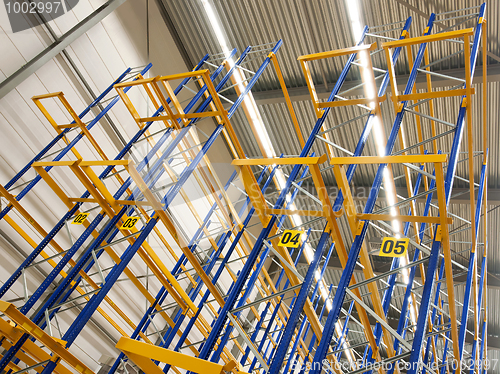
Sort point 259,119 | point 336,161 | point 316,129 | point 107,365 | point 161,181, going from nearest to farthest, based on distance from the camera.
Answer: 1. point 336,161
2. point 316,129
3. point 161,181
4. point 107,365
5. point 259,119

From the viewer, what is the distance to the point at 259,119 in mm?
13648

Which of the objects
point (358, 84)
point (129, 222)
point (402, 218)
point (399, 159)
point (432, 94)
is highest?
point (358, 84)

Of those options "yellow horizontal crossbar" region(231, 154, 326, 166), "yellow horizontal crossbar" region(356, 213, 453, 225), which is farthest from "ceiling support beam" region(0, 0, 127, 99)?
"yellow horizontal crossbar" region(356, 213, 453, 225)

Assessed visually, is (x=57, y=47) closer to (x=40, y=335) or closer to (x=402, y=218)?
(x=40, y=335)

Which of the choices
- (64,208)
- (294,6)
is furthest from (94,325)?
(294,6)

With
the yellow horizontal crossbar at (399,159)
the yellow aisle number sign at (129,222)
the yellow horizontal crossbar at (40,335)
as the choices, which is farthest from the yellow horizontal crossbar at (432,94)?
the yellow horizontal crossbar at (40,335)

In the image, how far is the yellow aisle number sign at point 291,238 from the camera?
19.2ft

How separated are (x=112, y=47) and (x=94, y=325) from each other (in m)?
8.96

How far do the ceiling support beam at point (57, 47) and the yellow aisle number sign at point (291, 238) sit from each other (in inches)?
303

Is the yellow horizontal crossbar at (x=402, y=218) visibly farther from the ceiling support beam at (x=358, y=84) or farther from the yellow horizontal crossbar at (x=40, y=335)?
the ceiling support beam at (x=358, y=84)

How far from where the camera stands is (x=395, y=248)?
511 cm

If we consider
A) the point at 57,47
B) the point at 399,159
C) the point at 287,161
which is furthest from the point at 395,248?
the point at 57,47

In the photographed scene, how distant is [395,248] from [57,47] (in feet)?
32.6

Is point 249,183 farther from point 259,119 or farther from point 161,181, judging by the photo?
point 259,119
